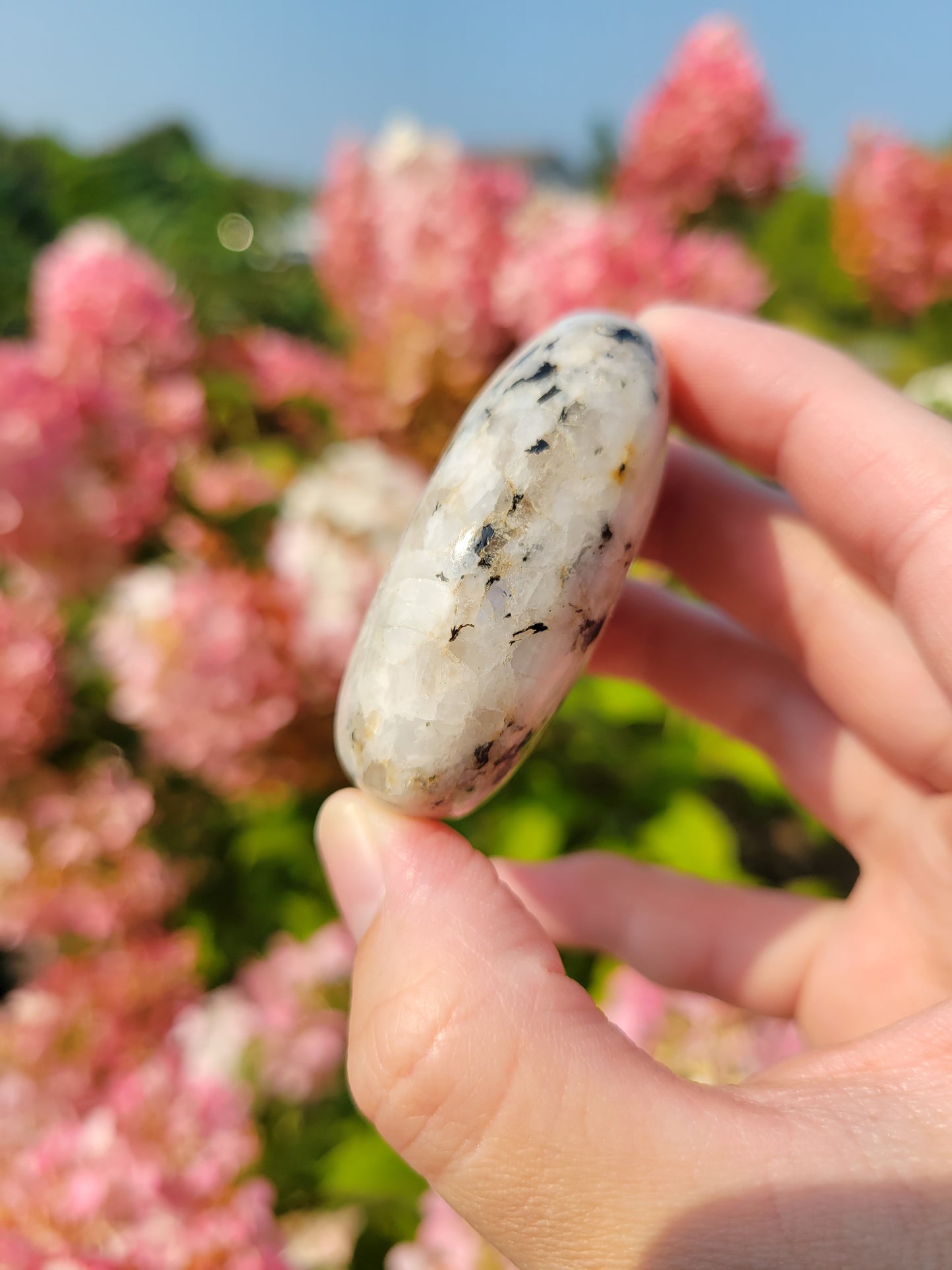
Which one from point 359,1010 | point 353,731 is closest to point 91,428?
point 353,731

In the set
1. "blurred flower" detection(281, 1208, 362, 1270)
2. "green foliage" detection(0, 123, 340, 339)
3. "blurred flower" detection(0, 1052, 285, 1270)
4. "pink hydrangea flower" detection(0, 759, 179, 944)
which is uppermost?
"green foliage" detection(0, 123, 340, 339)

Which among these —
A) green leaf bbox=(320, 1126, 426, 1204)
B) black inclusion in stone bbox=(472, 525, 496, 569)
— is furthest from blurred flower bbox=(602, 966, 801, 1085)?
black inclusion in stone bbox=(472, 525, 496, 569)

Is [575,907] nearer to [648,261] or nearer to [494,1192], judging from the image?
[494,1192]

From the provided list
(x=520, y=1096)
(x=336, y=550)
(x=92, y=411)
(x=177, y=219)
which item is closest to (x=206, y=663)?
(x=336, y=550)

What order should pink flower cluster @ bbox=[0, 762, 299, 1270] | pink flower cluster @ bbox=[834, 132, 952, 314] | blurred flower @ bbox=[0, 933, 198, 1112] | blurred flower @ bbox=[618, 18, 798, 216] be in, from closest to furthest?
1. pink flower cluster @ bbox=[0, 762, 299, 1270]
2. blurred flower @ bbox=[0, 933, 198, 1112]
3. blurred flower @ bbox=[618, 18, 798, 216]
4. pink flower cluster @ bbox=[834, 132, 952, 314]

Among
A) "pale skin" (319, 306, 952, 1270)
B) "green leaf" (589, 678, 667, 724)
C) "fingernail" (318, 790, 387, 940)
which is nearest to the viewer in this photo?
"pale skin" (319, 306, 952, 1270)

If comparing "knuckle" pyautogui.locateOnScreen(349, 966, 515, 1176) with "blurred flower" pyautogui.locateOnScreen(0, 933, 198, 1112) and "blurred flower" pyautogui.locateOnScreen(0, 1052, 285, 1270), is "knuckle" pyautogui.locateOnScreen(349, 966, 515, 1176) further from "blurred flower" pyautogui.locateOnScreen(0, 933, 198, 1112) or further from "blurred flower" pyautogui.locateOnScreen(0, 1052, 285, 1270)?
"blurred flower" pyautogui.locateOnScreen(0, 933, 198, 1112)

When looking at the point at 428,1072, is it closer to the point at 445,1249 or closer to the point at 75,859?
the point at 445,1249
